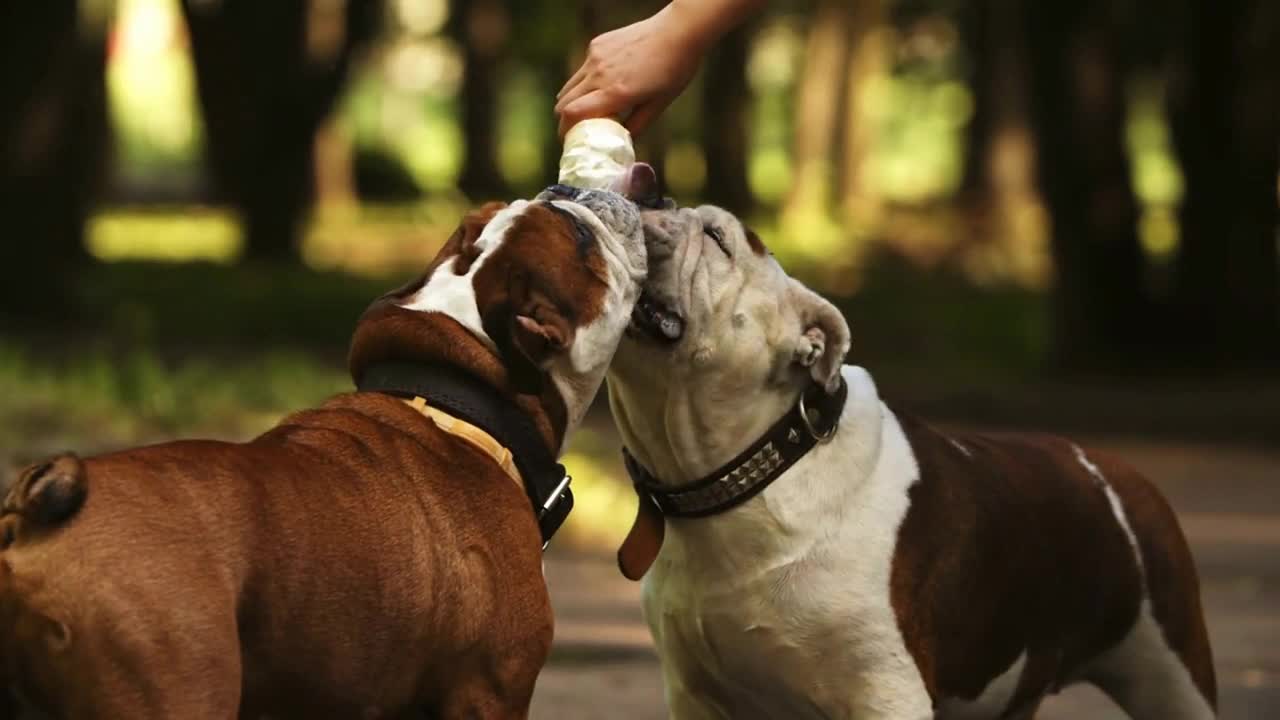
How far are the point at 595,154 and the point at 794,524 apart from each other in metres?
0.95

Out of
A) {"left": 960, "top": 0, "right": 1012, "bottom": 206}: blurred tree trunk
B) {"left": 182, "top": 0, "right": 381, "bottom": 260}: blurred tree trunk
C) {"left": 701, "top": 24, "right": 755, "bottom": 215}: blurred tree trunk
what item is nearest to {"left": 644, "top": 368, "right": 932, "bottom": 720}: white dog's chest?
{"left": 182, "top": 0, "right": 381, "bottom": 260}: blurred tree trunk

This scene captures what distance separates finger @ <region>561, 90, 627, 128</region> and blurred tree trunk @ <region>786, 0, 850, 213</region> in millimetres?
29941

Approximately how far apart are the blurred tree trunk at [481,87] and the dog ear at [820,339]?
97.0 feet

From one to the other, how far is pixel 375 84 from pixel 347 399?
53806mm

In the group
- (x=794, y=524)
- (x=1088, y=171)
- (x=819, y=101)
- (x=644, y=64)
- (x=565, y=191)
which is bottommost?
(x=819, y=101)

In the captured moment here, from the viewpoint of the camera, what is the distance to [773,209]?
43062 mm

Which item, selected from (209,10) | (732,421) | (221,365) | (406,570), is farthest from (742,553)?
(209,10)

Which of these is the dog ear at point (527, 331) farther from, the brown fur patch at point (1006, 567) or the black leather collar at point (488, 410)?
the brown fur patch at point (1006, 567)

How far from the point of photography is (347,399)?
4.85 m

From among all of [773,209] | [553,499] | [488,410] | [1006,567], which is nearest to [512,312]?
[488,410]

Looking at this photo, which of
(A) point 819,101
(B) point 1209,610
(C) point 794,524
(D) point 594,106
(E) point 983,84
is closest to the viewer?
(C) point 794,524

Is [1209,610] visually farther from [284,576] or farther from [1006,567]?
[284,576]

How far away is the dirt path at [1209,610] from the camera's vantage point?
781cm

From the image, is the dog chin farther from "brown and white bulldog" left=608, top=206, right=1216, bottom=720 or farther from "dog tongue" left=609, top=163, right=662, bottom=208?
"dog tongue" left=609, top=163, right=662, bottom=208
